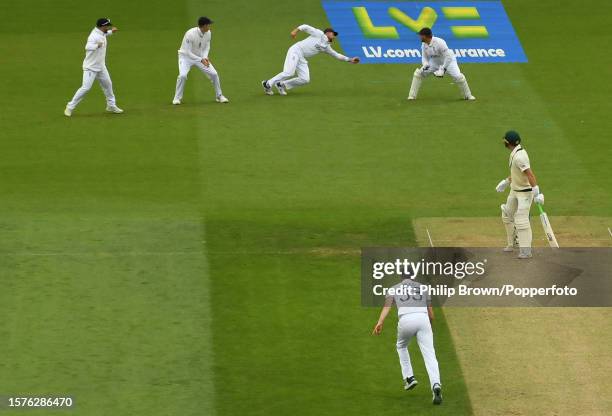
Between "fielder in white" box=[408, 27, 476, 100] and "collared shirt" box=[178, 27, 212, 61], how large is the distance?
4664 mm

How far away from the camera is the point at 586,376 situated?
2069cm

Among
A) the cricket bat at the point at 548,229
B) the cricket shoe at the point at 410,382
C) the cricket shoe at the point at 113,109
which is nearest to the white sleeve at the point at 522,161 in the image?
the cricket bat at the point at 548,229

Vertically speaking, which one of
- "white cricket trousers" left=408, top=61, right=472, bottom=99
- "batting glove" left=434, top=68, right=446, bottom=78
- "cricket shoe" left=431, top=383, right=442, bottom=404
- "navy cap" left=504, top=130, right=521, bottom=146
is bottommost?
"cricket shoe" left=431, top=383, right=442, bottom=404

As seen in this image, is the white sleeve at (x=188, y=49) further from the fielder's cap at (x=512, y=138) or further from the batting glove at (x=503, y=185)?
the fielder's cap at (x=512, y=138)

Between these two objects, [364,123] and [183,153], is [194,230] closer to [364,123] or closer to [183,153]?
[183,153]

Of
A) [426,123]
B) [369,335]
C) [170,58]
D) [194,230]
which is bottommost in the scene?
[369,335]

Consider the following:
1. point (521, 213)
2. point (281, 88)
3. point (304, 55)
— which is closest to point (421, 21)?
point (304, 55)

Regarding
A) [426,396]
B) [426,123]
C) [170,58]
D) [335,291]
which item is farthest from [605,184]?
[170,58]

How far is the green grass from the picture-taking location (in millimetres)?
21125

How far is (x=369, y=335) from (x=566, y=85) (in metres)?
14.7

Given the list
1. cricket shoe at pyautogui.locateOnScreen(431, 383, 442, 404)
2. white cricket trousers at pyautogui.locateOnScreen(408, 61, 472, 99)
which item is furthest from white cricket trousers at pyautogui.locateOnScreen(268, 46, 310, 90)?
cricket shoe at pyautogui.locateOnScreen(431, 383, 442, 404)

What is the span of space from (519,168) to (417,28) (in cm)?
1456

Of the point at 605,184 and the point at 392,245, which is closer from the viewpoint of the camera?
the point at 392,245

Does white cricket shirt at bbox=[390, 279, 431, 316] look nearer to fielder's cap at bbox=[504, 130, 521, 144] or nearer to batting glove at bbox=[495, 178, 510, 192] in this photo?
fielder's cap at bbox=[504, 130, 521, 144]
